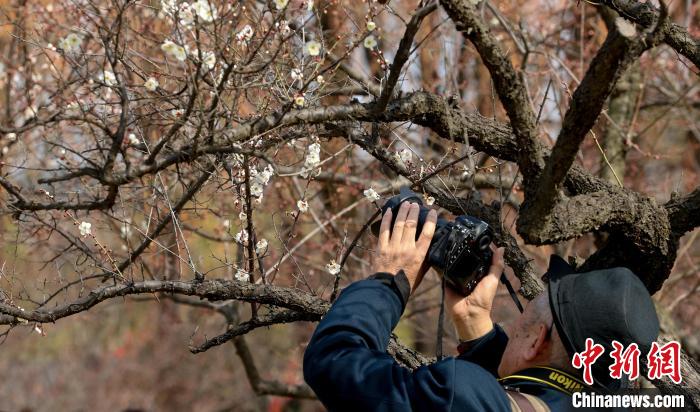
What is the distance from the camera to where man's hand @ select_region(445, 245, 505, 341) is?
8.38 ft

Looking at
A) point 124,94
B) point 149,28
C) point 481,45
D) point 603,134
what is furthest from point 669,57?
point 124,94

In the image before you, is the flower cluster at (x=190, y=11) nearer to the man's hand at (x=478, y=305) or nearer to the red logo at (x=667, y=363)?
the man's hand at (x=478, y=305)

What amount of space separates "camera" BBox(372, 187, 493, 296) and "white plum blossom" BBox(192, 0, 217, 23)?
1.07 meters

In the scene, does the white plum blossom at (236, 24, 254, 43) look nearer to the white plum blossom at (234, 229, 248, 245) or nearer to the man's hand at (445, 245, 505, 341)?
the white plum blossom at (234, 229, 248, 245)

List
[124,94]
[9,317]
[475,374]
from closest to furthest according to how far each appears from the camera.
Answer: [475,374], [124,94], [9,317]

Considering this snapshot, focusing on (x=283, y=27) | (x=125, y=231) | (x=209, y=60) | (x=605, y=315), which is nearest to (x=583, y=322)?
(x=605, y=315)

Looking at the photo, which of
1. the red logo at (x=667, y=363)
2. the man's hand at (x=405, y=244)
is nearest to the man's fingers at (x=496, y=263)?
the man's hand at (x=405, y=244)

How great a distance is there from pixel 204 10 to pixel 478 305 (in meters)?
1.50

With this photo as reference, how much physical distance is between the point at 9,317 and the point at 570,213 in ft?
7.15

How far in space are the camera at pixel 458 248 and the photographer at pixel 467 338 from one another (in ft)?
0.11

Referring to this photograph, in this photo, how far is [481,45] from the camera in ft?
9.47

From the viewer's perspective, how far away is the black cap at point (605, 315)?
2299 millimetres

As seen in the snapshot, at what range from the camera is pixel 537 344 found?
243cm

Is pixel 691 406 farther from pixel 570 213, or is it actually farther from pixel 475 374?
pixel 475 374
